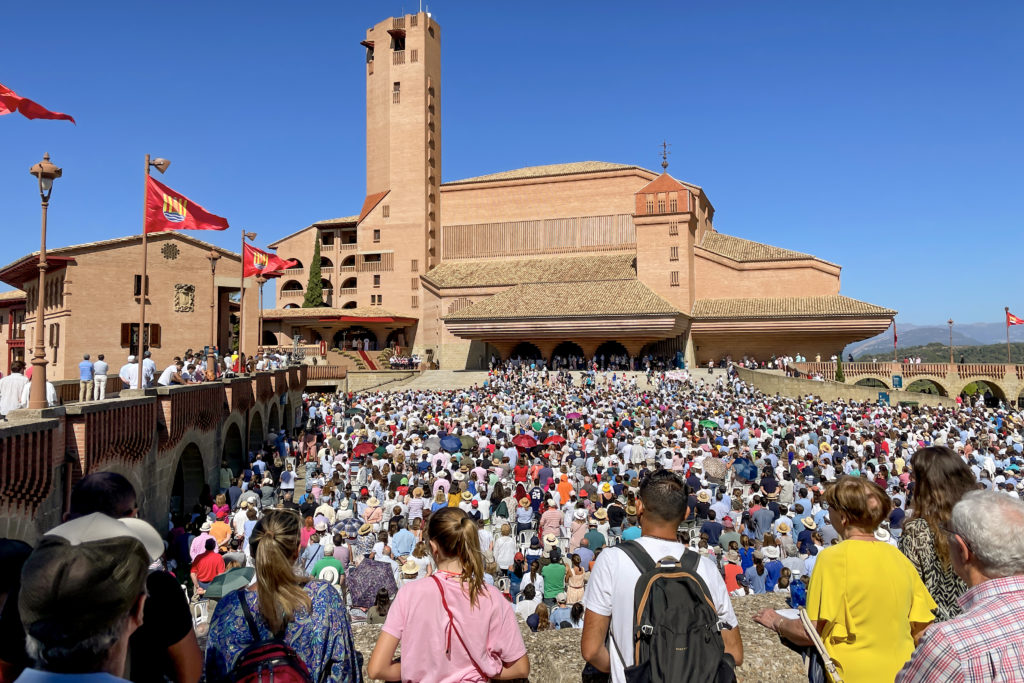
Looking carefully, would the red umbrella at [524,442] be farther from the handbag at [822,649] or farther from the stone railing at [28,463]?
the handbag at [822,649]

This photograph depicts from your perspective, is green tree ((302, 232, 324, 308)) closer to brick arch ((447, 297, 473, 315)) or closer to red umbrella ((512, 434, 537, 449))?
brick arch ((447, 297, 473, 315))

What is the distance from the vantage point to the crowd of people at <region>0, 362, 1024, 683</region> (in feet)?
7.50

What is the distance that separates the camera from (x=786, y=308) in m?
43.6

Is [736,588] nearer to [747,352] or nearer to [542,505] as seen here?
[542,505]

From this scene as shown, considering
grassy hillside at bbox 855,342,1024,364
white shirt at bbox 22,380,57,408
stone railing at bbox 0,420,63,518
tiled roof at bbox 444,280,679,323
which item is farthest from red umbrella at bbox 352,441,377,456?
grassy hillside at bbox 855,342,1024,364

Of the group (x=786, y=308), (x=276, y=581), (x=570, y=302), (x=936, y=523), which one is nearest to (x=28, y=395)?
(x=276, y=581)

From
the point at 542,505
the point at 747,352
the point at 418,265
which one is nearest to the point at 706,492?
the point at 542,505

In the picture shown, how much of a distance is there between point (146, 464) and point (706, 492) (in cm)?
1136

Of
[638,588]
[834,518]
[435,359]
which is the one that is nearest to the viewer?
[638,588]

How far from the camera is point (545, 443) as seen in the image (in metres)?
17.5

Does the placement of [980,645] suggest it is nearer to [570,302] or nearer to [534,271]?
[570,302]

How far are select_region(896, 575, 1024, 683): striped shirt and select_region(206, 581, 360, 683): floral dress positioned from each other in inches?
84.1

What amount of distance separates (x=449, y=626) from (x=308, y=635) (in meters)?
0.59

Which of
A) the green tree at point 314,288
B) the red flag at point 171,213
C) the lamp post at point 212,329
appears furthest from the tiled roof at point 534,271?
the red flag at point 171,213
